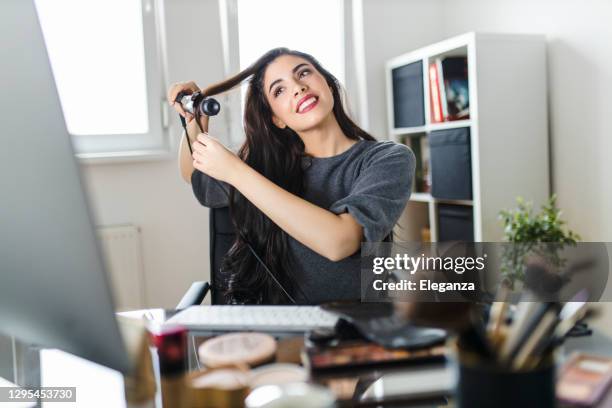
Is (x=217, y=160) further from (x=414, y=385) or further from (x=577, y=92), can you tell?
(x=577, y=92)

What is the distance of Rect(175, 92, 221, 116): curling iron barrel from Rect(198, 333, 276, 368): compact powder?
1.98 ft

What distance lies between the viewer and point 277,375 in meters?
0.56

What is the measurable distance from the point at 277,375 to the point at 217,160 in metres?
0.69

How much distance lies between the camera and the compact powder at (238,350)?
1.87 ft

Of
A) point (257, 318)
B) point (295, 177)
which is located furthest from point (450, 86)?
point (257, 318)

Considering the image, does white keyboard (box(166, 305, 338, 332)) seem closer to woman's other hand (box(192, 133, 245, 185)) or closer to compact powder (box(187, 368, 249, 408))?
compact powder (box(187, 368, 249, 408))

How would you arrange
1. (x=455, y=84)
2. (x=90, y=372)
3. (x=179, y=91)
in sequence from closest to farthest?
(x=90, y=372) → (x=179, y=91) → (x=455, y=84)

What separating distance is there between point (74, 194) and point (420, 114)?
242 centimetres

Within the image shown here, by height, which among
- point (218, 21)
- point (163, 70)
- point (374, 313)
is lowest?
point (374, 313)

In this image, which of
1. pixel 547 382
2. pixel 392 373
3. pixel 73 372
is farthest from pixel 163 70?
pixel 547 382

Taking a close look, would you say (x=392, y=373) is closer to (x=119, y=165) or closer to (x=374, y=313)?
(x=374, y=313)

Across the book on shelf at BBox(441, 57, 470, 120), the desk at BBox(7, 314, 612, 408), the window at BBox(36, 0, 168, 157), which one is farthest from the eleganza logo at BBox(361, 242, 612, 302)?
the window at BBox(36, 0, 168, 157)

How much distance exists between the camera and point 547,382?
1.29 feet

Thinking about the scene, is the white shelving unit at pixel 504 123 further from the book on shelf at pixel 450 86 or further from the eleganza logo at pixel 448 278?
the eleganza logo at pixel 448 278
